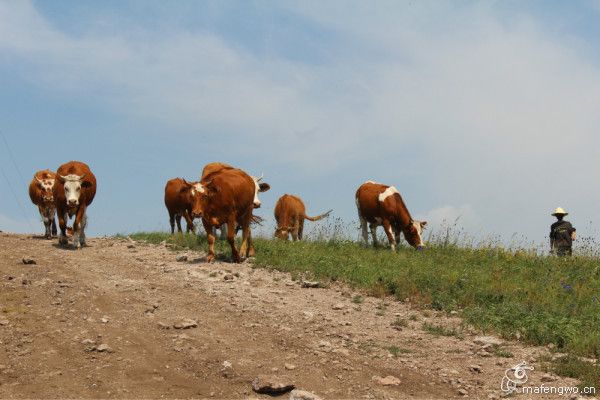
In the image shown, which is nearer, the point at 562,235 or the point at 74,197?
the point at 74,197

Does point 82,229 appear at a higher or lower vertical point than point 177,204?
lower

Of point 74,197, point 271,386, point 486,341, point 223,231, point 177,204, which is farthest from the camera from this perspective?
point 177,204

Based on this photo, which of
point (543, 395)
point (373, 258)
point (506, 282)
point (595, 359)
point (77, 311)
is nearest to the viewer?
point (543, 395)

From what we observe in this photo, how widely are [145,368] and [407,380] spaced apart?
11.1ft

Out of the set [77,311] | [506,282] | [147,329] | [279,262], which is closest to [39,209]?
[279,262]

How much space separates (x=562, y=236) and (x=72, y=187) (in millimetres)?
14619

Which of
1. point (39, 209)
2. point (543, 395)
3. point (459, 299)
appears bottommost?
point (543, 395)

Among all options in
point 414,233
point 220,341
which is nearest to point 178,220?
point 414,233

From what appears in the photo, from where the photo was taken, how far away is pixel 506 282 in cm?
1544

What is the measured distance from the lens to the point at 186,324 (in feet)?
35.7

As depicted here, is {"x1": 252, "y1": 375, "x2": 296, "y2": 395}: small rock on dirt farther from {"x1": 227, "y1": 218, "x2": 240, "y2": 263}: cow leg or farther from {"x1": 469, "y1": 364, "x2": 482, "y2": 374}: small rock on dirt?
{"x1": 227, "y1": 218, "x2": 240, "y2": 263}: cow leg

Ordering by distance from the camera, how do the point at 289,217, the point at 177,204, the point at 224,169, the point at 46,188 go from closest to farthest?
the point at 224,169, the point at 46,188, the point at 177,204, the point at 289,217

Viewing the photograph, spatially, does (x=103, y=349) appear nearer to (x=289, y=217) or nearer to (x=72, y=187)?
(x=72, y=187)

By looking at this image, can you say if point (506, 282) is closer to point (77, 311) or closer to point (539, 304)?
point (539, 304)
